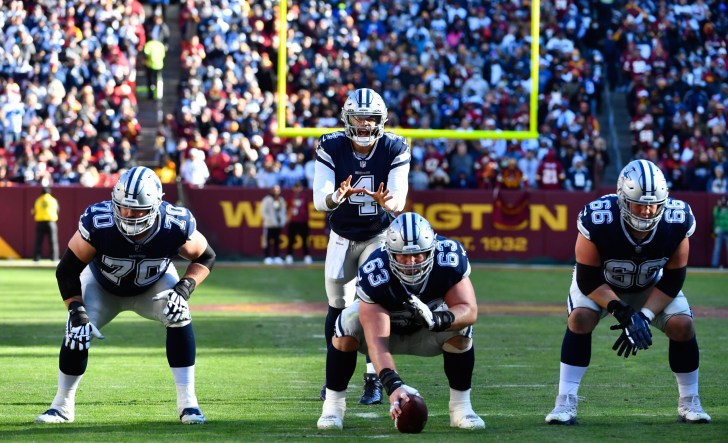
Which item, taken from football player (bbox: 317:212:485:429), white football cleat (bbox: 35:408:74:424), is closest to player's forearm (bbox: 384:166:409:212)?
football player (bbox: 317:212:485:429)

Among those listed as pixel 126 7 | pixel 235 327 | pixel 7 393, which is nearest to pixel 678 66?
pixel 126 7

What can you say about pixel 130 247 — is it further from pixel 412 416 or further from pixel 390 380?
pixel 412 416

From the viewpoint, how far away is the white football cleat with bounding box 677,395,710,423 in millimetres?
7520

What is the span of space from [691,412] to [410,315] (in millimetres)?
1825

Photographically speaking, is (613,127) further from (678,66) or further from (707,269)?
(707,269)

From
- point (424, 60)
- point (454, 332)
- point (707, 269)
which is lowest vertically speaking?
point (707, 269)

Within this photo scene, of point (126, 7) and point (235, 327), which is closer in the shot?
point (235, 327)

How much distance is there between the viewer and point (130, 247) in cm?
755

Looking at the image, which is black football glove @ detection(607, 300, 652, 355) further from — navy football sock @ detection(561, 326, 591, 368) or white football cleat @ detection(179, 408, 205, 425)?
white football cleat @ detection(179, 408, 205, 425)

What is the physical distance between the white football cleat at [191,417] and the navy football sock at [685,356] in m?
2.86

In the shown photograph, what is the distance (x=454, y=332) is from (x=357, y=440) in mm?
856

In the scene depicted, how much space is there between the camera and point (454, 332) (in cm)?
720

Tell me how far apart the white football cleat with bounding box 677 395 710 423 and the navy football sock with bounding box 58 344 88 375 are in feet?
11.7

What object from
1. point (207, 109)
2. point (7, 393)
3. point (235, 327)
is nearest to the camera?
point (7, 393)
